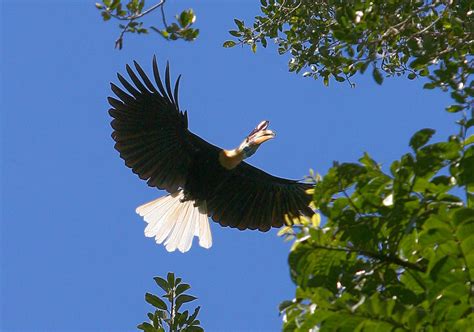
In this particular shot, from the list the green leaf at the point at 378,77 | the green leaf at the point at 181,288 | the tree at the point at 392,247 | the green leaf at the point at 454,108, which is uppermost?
the green leaf at the point at 181,288

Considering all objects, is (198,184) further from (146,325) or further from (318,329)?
(318,329)

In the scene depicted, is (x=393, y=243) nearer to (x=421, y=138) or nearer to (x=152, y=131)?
(x=421, y=138)

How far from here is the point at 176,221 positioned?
6000mm

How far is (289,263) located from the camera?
7.76ft

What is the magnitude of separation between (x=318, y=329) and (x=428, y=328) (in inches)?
11.4

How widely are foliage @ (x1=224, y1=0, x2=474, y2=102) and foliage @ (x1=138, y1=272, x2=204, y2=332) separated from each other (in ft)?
4.28

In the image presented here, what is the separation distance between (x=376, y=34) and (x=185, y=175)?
2532mm

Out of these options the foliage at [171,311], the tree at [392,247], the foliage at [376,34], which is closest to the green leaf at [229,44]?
the foliage at [376,34]

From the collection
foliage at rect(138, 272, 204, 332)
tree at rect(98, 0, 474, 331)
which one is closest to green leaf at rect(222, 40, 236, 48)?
foliage at rect(138, 272, 204, 332)

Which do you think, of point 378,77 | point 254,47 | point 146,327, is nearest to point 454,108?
point 378,77

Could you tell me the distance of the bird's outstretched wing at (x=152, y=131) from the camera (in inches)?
218

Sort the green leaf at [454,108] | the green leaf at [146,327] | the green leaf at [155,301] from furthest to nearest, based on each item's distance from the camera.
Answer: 1. the green leaf at [155,301]
2. the green leaf at [146,327]
3. the green leaf at [454,108]

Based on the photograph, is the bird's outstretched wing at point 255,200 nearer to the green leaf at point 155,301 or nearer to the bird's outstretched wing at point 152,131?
the bird's outstretched wing at point 152,131

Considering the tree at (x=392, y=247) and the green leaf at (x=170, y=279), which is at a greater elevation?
the green leaf at (x=170, y=279)
